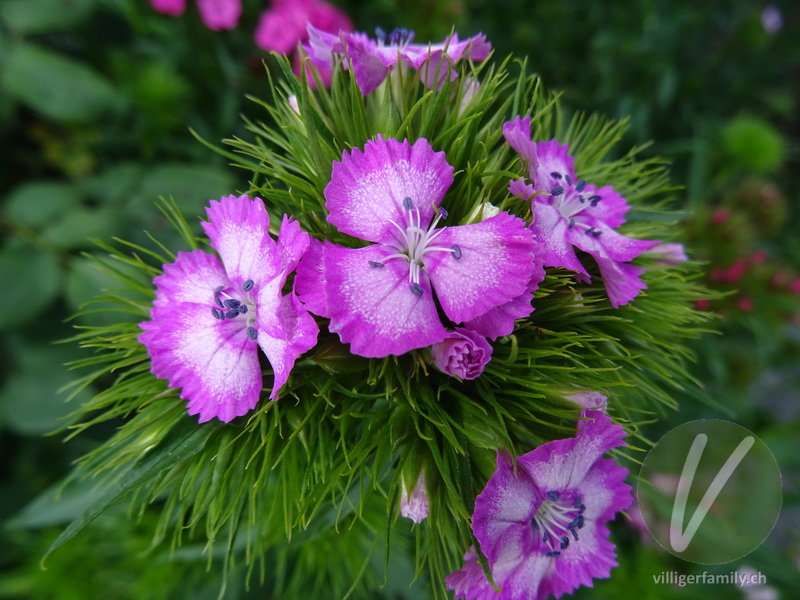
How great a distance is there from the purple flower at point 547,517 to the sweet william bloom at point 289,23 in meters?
1.64

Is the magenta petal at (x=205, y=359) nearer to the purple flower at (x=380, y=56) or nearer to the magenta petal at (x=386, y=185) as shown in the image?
the magenta petal at (x=386, y=185)

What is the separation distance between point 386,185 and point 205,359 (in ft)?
1.10

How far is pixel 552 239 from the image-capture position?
0.76 metres

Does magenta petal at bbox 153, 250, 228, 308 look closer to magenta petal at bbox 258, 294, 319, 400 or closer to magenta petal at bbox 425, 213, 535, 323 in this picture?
magenta petal at bbox 258, 294, 319, 400

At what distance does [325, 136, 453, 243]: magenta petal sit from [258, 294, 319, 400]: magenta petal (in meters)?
0.12

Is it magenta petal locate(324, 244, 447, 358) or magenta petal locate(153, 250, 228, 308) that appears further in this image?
magenta petal locate(153, 250, 228, 308)

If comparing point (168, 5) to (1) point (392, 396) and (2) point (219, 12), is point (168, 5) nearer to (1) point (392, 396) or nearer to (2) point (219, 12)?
(2) point (219, 12)

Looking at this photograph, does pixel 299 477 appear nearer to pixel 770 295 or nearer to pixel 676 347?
pixel 676 347

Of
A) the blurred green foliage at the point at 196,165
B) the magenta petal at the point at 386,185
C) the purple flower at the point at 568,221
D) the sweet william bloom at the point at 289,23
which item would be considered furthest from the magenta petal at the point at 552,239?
the sweet william bloom at the point at 289,23

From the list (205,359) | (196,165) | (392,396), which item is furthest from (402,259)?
(196,165)

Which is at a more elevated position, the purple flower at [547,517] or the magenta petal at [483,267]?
the magenta petal at [483,267]

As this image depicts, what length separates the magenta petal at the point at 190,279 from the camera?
2.69ft

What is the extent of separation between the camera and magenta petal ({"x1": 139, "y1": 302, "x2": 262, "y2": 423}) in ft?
2.42

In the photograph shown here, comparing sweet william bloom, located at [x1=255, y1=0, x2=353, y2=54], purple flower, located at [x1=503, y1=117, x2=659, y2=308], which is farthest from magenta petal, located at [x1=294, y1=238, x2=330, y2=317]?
sweet william bloom, located at [x1=255, y1=0, x2=353, y2=54]
